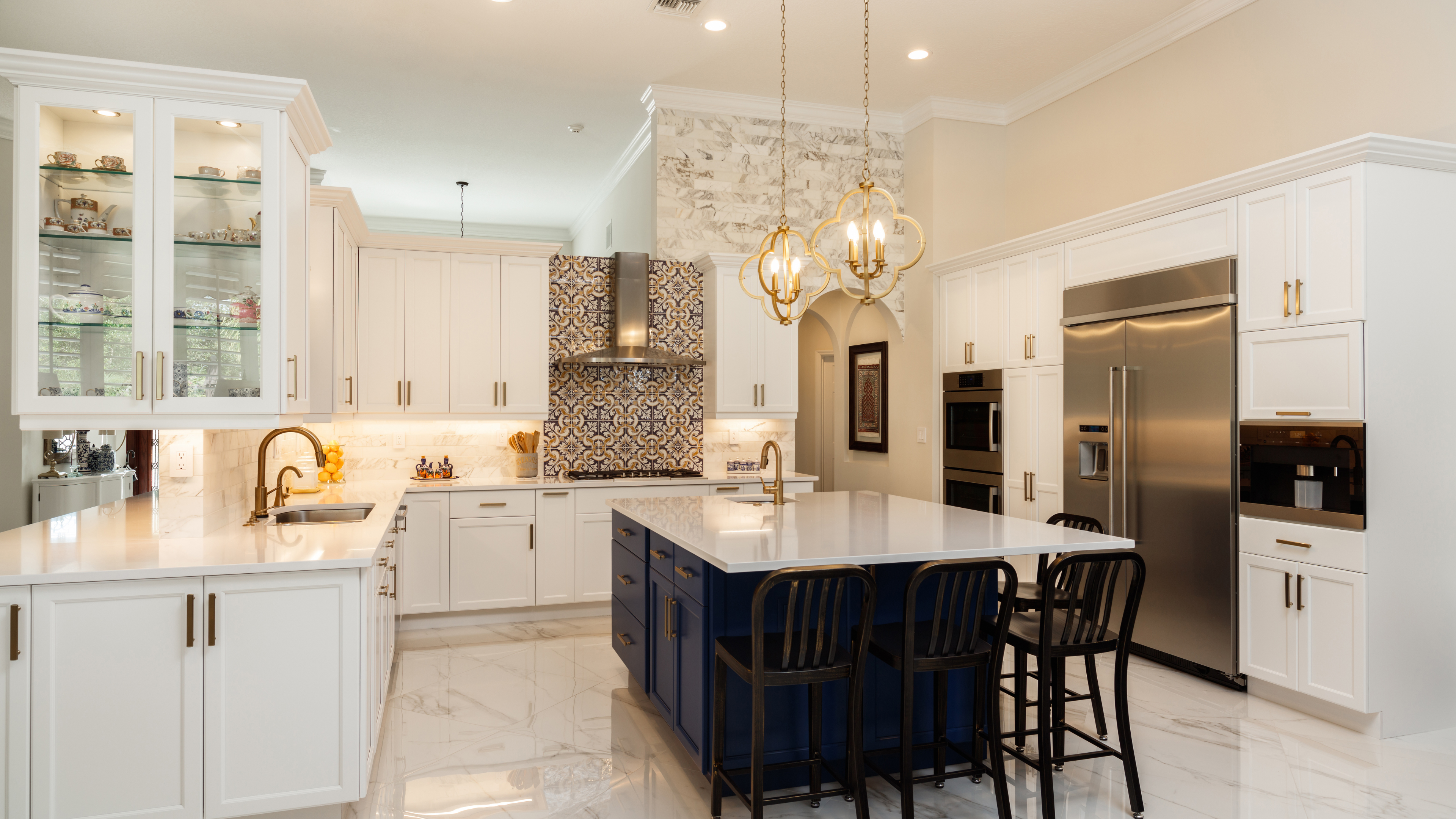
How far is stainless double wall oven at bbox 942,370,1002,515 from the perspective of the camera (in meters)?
5.54

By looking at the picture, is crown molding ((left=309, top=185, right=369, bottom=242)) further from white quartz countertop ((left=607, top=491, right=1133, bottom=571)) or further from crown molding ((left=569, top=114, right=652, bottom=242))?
crown molding ((left=569, top=114, right=652, bottom=242))

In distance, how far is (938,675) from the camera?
10.00 feet

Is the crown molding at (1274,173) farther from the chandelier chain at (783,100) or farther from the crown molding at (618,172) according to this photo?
the crown molding at (618,172)

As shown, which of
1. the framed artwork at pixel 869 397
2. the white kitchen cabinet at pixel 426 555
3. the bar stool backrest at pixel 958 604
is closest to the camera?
the bar stool backrest at pixel 958 604

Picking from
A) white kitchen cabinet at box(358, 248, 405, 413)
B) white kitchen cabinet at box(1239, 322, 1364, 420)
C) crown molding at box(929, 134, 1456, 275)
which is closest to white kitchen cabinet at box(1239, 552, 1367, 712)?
white kitchen cabinet at box(1239, 322, 1364, 420)

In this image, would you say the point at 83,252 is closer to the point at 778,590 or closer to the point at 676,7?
the point at 778,590

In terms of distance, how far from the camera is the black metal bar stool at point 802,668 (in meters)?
2.46

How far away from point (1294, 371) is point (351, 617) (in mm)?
3877

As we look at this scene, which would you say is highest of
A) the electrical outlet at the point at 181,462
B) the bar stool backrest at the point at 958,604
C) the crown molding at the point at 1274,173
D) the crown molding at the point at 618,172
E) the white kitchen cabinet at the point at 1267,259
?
the crown molding at the point at 618,172

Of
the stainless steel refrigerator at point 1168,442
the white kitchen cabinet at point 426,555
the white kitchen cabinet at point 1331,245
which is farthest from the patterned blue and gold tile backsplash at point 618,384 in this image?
the white kitchen cabinet at point 1331,245

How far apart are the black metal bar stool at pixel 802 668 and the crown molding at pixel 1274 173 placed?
8.99ft

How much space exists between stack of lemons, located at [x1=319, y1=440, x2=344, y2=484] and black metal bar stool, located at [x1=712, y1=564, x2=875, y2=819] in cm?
338

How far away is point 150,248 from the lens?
2736 millimetres

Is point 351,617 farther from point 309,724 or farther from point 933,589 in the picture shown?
point 933,589
